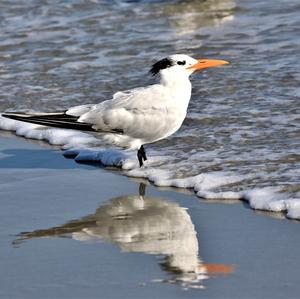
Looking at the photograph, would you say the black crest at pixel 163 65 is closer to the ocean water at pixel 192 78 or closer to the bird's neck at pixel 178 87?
the bird's neck at pixel 178 87

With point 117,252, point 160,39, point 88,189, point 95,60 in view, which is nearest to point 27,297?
point 117,252

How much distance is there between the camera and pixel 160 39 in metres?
12.0

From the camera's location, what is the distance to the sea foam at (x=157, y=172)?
236 inches

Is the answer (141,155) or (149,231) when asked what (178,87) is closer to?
(141,155)

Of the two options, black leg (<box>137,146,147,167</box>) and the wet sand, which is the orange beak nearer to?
black leg (<box>137,146,147,167</box>)

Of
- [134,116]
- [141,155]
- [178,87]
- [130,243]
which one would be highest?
[178,87]

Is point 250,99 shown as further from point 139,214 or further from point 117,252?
point 117,252

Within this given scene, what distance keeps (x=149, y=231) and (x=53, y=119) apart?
178cm

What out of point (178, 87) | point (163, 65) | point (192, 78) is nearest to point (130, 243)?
point (178, 87)

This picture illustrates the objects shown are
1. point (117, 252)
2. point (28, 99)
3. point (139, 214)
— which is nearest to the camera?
point (117, 252)

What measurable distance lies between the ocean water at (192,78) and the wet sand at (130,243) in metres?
0.32

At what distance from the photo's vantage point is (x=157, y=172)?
6.93m

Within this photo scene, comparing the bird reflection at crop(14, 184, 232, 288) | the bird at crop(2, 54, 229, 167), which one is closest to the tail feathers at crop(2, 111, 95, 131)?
the bird at crop(2, 54, 229, 167)

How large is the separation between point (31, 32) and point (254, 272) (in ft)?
28.4
